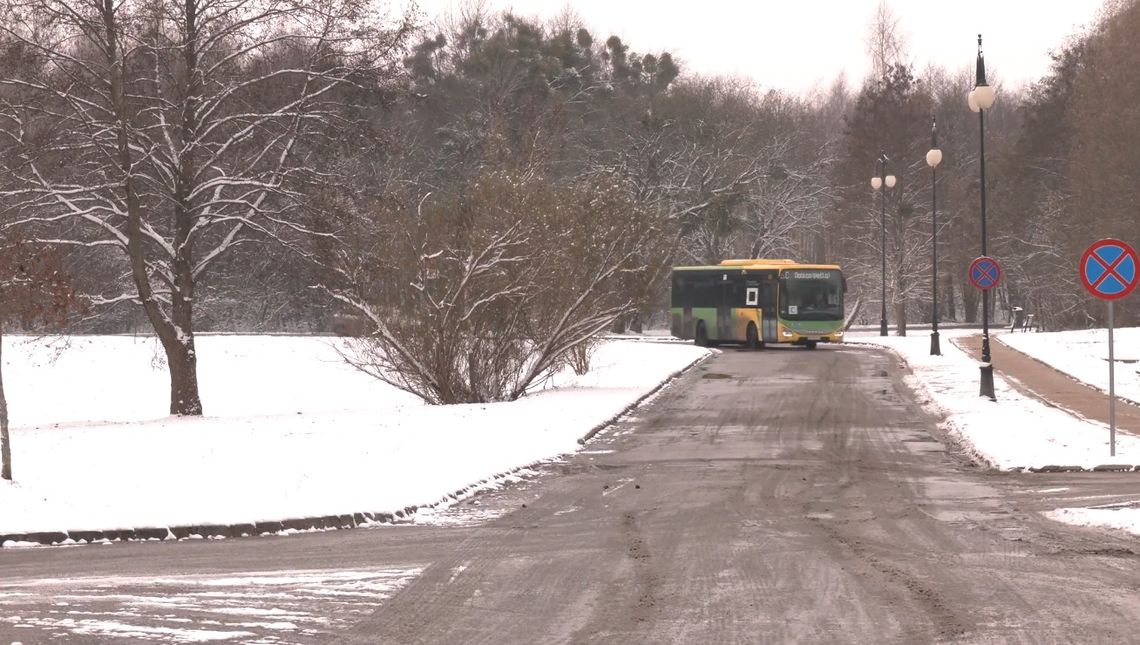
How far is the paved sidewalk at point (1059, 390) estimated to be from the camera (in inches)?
902

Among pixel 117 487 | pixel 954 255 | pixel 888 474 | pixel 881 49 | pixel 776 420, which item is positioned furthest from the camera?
pixel 881 49

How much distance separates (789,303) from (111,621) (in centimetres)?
4388

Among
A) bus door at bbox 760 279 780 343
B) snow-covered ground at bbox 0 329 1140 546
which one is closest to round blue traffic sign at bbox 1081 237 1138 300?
snow-covered ground at bbox 0 329 1140 546

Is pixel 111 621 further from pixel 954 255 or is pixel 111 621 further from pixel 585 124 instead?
pixel 954 255

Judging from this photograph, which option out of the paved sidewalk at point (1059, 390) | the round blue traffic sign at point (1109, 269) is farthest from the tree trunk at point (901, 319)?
the round blue traffic sign at point (1109, 269)

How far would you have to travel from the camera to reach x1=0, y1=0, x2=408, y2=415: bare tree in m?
26.4

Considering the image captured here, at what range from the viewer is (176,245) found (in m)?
28.1

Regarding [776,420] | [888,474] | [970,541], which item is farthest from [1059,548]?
[776,420]

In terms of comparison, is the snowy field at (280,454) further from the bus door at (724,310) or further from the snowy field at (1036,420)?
the bus door at (724,310)

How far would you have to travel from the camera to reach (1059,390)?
28.3m

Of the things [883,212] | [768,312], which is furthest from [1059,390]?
[883,212]

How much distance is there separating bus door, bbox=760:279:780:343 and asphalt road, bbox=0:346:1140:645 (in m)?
34.2

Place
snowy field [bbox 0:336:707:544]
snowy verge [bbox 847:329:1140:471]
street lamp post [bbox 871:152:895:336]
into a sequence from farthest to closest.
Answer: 1. street lamp post [bbox 871:152:895:336]
2. snowy verge [bbox 847:329:1140:471]
3. snowy field [bbox 0:336:707:544]

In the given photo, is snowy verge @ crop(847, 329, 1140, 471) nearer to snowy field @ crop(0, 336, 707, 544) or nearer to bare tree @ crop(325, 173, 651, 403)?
snowy field @ crop(0, 336, 707, 544)
